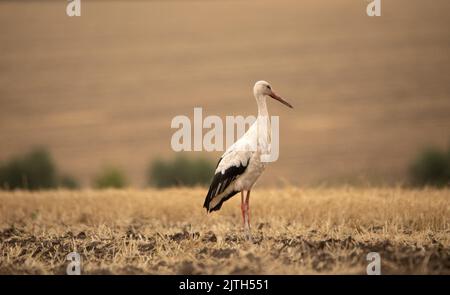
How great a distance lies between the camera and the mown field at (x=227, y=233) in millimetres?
8102

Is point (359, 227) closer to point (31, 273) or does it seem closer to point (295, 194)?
point (295, 194)

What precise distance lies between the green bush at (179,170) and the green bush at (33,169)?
16.1ft

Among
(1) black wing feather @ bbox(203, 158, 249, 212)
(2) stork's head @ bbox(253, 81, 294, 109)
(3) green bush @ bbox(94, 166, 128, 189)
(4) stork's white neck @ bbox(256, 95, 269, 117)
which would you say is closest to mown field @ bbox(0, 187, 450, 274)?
(1) black wing feather @ bbox(203, 158, 249, 212)

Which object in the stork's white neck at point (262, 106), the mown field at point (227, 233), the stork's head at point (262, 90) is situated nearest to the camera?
the mown field at point (227, 233)

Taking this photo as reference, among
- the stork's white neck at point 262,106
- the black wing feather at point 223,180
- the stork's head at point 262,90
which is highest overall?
the stork's head at point 262,90

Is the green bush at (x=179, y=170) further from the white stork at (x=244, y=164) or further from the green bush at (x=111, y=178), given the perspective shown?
the white stork at (x=244, y=164)

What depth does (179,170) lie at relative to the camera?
3672cm

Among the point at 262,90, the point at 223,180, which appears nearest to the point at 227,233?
the point at 223,180

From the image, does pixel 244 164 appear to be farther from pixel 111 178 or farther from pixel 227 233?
pixel 111 178

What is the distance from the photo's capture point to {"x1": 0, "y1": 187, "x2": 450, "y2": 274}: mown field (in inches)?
319

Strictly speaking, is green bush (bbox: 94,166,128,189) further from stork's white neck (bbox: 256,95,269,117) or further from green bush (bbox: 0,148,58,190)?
stork's white neck (bbox: 256,95,269,117)

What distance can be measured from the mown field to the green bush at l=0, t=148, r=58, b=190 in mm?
20309

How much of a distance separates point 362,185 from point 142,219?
4.91m

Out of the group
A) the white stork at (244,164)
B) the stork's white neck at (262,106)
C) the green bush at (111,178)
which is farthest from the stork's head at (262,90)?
the green bush at (111,178)
